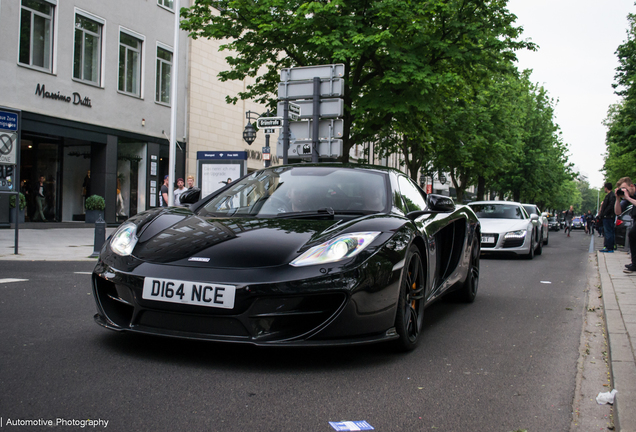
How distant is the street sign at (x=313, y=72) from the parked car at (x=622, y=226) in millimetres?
8551

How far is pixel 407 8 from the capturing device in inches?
612

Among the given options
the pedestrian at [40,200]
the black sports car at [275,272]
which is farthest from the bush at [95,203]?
the black sports car at [275,272]

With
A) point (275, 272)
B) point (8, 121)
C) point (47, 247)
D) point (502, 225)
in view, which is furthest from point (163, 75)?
point (275, 272)

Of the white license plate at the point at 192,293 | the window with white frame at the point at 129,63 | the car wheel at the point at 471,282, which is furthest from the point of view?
the window with white frame at the point at 129,63

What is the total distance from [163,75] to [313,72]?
14931 mm

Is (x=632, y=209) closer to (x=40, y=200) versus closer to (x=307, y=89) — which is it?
(x=307, y=89)

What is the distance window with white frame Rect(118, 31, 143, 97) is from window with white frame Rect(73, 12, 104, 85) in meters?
1.15

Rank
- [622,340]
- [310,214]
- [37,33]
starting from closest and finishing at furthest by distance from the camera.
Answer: [310,214], [622,340], [37,33]

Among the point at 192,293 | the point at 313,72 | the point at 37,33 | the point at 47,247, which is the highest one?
the point at 37,33

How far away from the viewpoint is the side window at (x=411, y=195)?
4.97 meters

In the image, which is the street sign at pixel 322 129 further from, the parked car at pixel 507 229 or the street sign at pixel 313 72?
the parked car at pixel 507 229

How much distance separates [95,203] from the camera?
2047cm

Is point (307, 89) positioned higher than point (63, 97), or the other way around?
point (63, 97)

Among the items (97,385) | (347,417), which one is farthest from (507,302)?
(97,385)
